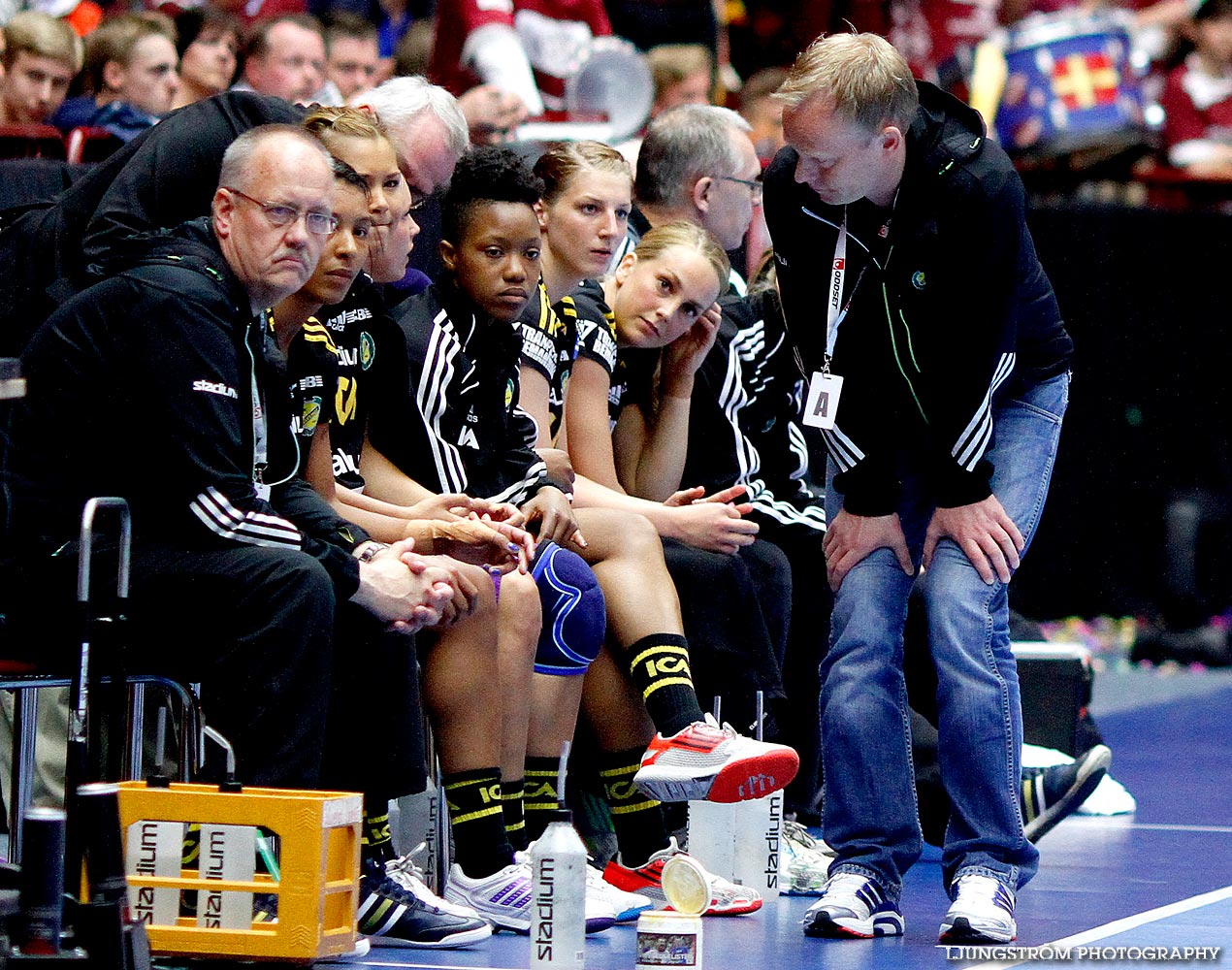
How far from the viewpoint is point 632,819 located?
429 cm

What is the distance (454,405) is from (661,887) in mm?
1099

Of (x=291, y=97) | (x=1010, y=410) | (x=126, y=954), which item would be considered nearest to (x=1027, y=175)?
(x=291, y=97)

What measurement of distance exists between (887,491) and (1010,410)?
12.7 inches

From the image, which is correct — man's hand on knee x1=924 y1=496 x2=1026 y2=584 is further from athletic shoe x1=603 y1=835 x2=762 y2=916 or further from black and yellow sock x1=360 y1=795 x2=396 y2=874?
black and yellow sock x1=360 y1=795 x2=396 y2=874

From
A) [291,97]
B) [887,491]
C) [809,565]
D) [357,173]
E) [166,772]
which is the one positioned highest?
[291,97]

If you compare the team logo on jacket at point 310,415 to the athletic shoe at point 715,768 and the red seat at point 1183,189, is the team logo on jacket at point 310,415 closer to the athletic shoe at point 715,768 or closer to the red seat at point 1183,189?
the athletic shoe at point 715,768

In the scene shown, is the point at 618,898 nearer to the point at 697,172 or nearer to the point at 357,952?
the point at 357,952

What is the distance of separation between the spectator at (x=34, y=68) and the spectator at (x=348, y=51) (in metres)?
1.35

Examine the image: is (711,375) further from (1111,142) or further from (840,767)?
(1111,142)

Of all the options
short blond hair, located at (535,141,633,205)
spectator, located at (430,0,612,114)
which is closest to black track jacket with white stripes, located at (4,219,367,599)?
short blond hair, located at (535,141,633,205)

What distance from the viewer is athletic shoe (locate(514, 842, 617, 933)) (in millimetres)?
3785

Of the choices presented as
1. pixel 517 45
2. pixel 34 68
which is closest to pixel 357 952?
pixel 34 68

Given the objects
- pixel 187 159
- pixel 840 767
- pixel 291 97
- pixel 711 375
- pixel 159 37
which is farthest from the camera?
pixel 291 97

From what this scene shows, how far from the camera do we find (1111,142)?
9.14 meters
